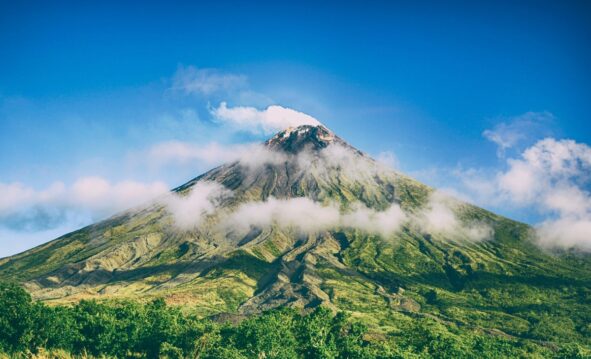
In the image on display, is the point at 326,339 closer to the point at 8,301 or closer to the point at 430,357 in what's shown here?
the point at 430,357

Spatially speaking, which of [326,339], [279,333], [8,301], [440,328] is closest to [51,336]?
[8,301]

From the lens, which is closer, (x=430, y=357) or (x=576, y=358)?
(x=430, y=357)

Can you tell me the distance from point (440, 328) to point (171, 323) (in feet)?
410

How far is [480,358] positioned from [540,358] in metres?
41.6

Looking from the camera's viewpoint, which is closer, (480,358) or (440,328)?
(480,358)

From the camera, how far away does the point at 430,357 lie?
3612 inches

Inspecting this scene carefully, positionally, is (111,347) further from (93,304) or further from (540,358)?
(540,358)

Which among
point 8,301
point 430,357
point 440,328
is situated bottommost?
point 440,328

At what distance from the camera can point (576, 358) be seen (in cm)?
11869

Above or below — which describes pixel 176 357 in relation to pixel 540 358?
above

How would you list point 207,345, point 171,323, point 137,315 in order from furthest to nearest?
1. point 137,315
2. point 171,323
3. point 207,345

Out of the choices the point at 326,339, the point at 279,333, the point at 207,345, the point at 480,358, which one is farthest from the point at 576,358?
the point at 207,345

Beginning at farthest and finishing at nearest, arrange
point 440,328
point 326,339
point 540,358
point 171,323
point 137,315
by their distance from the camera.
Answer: point 440,328, point 540,358, point 137,315, point 326,339, point 171,323

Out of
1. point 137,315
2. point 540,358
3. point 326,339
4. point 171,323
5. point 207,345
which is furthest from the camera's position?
point 540,358
